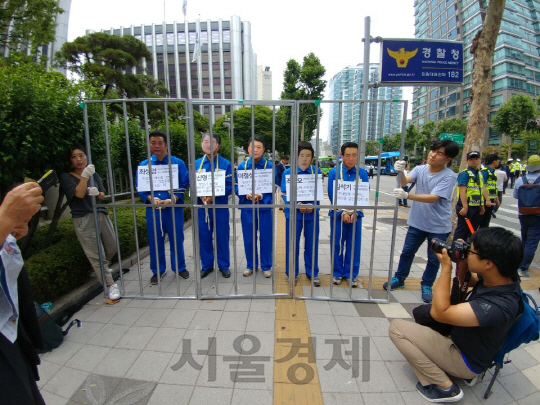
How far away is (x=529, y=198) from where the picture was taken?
149 inches

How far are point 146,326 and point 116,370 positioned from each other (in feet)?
1.85

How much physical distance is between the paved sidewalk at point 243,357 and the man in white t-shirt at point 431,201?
1.46ft

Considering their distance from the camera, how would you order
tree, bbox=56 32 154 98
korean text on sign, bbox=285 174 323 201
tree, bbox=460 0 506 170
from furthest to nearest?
1. tree, bbox=56 32 154 98
2. tree, bbox=460 0 506 170
3. korean text on sign, bbox=285 174 323 201

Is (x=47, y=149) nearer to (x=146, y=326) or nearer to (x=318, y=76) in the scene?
(x=146, y=326)

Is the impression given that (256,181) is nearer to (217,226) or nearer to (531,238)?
(217,226)

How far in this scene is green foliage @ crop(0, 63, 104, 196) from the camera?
8.72ft

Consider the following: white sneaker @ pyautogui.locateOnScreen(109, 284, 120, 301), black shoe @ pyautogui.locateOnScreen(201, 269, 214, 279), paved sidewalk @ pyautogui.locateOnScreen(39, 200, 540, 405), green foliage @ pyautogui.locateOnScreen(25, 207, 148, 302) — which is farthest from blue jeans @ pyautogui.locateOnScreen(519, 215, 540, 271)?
green foliage @ pyautogui.locateOnScreen(25, 207, 148, 302)

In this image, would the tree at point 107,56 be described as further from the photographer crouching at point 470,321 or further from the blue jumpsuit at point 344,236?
the photographer crouching at point 470,321

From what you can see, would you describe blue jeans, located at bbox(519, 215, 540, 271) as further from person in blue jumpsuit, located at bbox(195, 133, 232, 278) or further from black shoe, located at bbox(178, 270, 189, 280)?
black shoe, located at bbox(178, 270, 189, 280)

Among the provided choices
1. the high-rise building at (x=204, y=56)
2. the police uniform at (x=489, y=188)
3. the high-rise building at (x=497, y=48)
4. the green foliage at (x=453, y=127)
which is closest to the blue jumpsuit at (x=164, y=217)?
the police uniform at (x=489, y=188)

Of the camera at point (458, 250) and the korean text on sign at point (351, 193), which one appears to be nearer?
the camera at point (458, 250)

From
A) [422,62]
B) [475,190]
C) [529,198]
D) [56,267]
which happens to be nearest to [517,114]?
[422,62]

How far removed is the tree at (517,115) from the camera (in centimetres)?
2320

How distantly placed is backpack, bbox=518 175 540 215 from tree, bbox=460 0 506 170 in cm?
166
